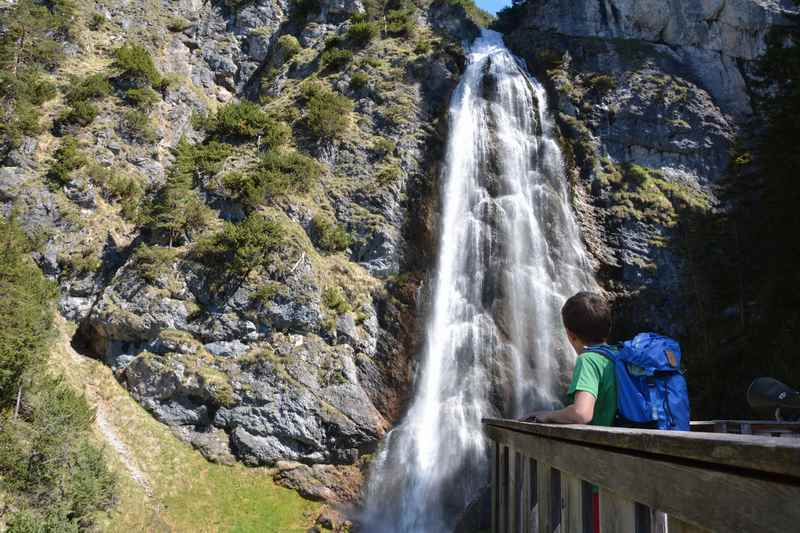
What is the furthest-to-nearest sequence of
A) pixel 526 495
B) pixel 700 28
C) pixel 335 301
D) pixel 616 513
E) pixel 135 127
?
pixel 700 28, pixel 135 127, pixel 335 301, pixel 526 495, pixel 616 513

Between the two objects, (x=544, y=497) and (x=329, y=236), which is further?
(x=329, y=236)

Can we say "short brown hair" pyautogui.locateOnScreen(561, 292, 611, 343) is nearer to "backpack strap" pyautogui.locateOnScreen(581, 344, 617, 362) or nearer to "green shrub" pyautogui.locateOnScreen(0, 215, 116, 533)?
"backpack strap" pyautogui.locateOnScreen(581, 344, 617, 362)

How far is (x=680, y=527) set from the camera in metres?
1.47

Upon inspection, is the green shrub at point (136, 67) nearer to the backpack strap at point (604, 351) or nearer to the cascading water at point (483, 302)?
the cascading water at point (483, 302)

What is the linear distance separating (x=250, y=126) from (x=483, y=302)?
45.7 ft

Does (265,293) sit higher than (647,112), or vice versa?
(647,112)

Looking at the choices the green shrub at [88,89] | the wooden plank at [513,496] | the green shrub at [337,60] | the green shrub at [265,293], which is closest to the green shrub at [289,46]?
the green shrub at [337,60]

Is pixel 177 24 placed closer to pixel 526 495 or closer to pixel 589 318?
pixel 589 318

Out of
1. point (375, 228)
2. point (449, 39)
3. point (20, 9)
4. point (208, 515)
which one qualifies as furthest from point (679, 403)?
point (20, 9)

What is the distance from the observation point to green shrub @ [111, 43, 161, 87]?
26.2 m

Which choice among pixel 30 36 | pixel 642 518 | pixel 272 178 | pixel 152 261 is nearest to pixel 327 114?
pixel 272 178

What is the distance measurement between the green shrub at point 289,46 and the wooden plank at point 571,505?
33.9 meters

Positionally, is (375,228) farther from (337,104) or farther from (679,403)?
Answer: (679,403)

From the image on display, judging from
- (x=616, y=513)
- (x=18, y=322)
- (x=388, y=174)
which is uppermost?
(x=388, y=174)
